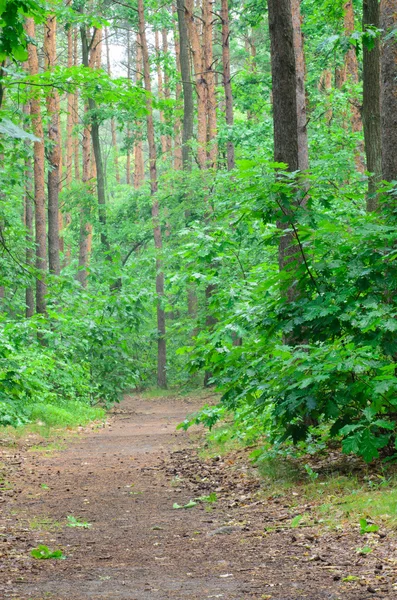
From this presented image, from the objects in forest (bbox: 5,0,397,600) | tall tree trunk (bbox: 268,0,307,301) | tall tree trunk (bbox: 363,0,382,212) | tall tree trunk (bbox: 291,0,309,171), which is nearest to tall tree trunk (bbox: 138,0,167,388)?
tall tree trunk (bbox: 291,0,309,171)

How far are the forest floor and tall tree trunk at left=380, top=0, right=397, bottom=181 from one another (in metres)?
3.68

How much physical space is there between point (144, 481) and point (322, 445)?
2.38 meters

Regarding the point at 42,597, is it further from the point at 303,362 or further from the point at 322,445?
the point at 322,445

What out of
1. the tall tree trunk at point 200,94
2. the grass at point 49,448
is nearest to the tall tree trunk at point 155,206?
the tall tree trunk at point 200,94

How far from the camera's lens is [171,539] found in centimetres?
594

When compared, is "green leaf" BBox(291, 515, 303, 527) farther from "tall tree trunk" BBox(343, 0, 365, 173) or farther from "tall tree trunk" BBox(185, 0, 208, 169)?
"tall tree trunk" BBox(185, 0, 208, 169)

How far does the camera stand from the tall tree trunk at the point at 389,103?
7836 mm

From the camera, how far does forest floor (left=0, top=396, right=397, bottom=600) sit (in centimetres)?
436

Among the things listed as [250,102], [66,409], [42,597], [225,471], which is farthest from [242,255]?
[250,102]

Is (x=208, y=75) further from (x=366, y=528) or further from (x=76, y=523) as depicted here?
(x=366, y=528)

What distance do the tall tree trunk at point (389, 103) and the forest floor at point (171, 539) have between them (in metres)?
3.68

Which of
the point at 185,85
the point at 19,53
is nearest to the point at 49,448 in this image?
the point at 19,53

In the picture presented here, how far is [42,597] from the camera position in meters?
4.21

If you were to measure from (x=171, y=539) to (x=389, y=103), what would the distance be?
518cm
